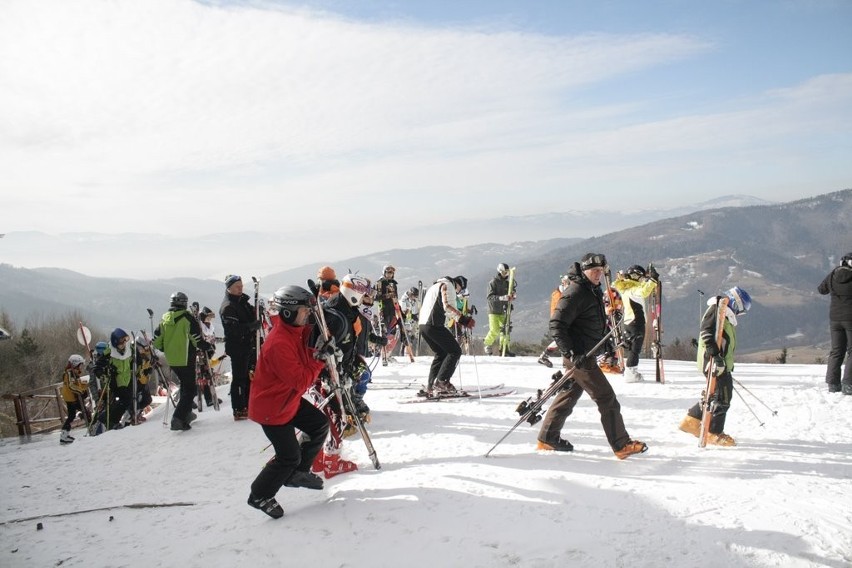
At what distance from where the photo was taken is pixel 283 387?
4883mm

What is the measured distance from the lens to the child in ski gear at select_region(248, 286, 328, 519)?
16.0 feet

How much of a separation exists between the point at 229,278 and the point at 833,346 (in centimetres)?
1048

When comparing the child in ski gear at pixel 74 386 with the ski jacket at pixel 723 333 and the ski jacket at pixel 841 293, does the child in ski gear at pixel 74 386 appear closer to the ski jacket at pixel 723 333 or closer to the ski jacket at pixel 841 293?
the ski jacket at pixel 723 333

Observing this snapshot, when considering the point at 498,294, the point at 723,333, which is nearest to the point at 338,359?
the point at 723,333

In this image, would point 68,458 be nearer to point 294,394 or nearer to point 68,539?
point 68,539

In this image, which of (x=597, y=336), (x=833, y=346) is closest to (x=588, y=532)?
(x=597, y=336)

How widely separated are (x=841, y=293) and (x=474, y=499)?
25.5 ft

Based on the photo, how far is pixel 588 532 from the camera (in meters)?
4.35

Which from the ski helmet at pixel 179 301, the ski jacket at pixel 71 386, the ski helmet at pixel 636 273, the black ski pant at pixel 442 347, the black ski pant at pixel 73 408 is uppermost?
the ski helmet at pixel 636 273

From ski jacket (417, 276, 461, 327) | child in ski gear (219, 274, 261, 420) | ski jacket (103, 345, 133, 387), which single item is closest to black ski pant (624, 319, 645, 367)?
ski jacket (417, 276, 461, 327)

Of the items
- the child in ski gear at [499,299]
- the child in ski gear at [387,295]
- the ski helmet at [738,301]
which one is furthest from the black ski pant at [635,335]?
the child in ski gear at [387,295]

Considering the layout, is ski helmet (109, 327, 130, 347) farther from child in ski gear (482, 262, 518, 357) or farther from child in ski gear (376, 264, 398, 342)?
child in ski gear (482, 262, 518, 357)

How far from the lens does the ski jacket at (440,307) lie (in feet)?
30.2

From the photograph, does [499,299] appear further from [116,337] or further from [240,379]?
[116,337]
